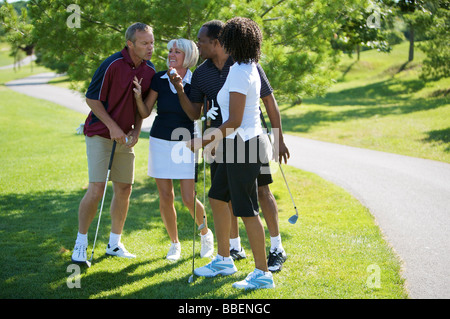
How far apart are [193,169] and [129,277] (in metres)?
1.16

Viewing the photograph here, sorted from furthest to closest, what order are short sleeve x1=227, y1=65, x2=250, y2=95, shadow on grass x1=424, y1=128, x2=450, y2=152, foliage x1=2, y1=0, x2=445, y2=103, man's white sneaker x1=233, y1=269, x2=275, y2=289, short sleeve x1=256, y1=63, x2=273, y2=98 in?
Answer: shadow on grass x1=424, y1=128, x2=450, y2=152 → foliage x1=2, y1=0, x2=445, y2=103 → short sleeve x1=256, y1=63, x2=273, y2=98 → man's white sneaker x1=233, y1=269, x2=275, y2=289 → short sleeve x1=227, y1=65, x2=250, y2=95

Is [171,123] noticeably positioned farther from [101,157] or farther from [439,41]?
[439,41]

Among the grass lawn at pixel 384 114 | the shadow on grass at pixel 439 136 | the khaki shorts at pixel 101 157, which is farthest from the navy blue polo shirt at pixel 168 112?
the shadow on grass at pixel 439 136

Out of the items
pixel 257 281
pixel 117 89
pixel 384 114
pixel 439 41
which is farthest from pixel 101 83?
pixel 439 41

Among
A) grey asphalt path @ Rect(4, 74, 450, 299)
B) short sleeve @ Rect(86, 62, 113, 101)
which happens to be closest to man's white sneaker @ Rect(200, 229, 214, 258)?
short sleeve @ Rect(86, 62, 113, 101)

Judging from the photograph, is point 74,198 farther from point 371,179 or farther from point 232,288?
point 371,179

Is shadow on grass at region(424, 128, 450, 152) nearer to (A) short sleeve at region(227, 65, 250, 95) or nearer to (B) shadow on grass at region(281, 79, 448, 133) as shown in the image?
(B) shadow on grass at region(281, 79, 448, 133)

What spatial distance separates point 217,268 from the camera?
14.2 ft

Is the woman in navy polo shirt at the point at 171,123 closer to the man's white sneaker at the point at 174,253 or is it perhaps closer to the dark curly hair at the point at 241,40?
the man's white sneaker at the point at 174,253

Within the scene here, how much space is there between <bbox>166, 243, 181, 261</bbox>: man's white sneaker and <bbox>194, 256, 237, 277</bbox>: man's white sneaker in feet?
1.65

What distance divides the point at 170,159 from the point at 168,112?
0.44 m

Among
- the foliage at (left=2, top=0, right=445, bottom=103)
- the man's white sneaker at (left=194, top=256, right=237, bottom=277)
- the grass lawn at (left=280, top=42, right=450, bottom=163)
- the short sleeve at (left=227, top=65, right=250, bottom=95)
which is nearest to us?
the short sleeve at (left=227, top=65, right=250, bottom=95)

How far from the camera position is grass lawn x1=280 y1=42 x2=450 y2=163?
1295 centimetres

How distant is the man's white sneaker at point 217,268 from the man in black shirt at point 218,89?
0.39 metres
